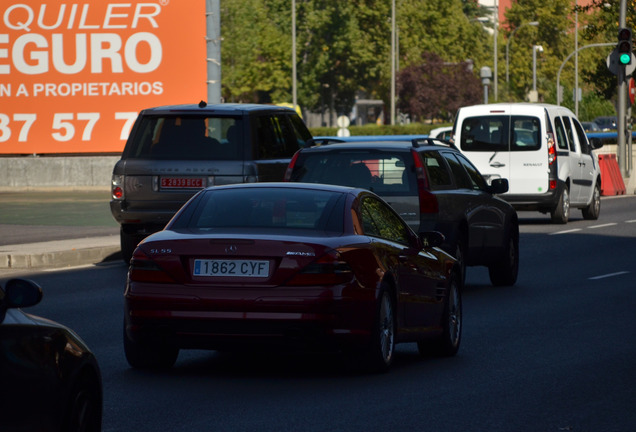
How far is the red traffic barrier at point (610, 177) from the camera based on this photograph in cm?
3703

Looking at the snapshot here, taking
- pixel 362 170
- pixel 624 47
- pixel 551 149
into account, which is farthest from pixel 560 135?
pixel 362 170

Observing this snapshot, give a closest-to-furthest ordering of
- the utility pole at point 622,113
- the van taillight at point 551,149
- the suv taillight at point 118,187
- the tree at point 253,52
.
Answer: the suv taillight at point 118,187, the van taillight at point 551,149, the utility pole at point 622,113, the tree at point 253,52

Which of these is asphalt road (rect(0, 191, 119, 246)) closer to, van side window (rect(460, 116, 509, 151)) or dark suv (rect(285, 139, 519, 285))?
van side window (rect(460, 116, 509, 151))

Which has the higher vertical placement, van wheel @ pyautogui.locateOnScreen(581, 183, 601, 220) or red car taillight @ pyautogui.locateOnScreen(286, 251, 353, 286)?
red car taillight @ pyautogui.locateOnScreen(286, 251, 353, 286)

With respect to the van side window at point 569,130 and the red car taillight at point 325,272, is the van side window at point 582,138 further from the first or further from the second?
the red car taillight at point 325,272

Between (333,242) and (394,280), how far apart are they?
71 cm

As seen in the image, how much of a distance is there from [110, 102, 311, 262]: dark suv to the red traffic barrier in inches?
787

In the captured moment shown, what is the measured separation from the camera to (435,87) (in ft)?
324

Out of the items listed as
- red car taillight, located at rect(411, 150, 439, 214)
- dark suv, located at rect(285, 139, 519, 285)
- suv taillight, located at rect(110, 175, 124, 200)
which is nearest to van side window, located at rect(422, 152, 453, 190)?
dark suv, located at rect(285, 139, 519, 285)

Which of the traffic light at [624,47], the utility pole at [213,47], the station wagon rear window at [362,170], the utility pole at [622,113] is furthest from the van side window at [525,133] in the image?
the utility pole at [622,113]

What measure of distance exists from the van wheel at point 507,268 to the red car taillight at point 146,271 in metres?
7.77

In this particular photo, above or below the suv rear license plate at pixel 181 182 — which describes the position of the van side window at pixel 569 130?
above

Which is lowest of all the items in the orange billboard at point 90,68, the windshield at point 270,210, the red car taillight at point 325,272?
the red car taillight at point 325,272

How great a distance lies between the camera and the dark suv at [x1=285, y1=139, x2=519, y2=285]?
14062mm
